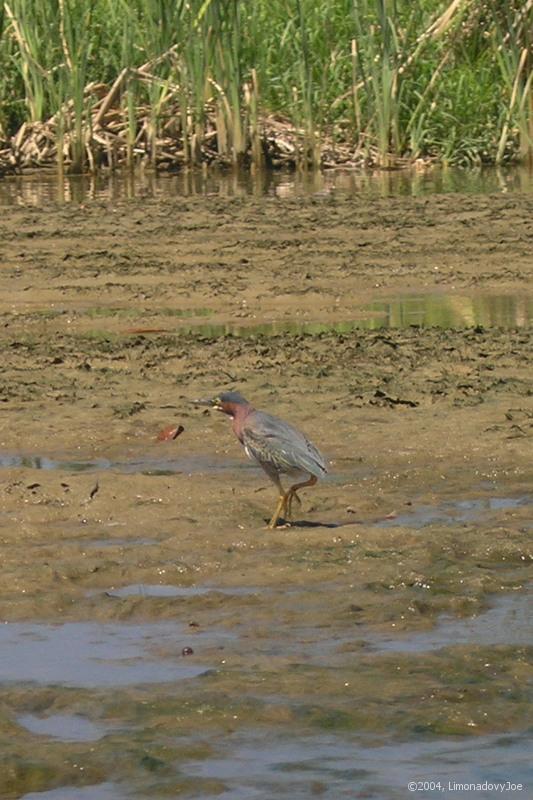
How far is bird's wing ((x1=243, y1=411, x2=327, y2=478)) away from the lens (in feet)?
16.1

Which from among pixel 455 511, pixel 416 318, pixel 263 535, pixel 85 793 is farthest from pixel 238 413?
pixel 416 318

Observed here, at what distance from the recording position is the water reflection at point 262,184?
13648 mm

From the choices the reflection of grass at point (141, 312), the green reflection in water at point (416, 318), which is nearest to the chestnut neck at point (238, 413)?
the green reflection in water at point (416, 318)

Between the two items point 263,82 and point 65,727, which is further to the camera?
point 263,82

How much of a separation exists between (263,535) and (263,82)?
37.6ft

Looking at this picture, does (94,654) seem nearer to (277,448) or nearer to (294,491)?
(277,448)

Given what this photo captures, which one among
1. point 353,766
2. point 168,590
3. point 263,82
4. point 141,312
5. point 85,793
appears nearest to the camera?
point 85,793

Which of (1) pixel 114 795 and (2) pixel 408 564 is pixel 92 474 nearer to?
(2) pixel 408 564

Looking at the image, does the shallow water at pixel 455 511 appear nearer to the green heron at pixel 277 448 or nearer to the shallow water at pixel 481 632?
the green heron at pixel 277 448

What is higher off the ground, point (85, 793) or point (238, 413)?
point (238, 413)

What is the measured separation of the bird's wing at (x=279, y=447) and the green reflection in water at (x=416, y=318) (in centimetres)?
323

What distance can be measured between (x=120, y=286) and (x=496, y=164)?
22.2 feet

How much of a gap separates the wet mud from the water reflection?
3628 millimetres

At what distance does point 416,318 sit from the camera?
28.5ft
